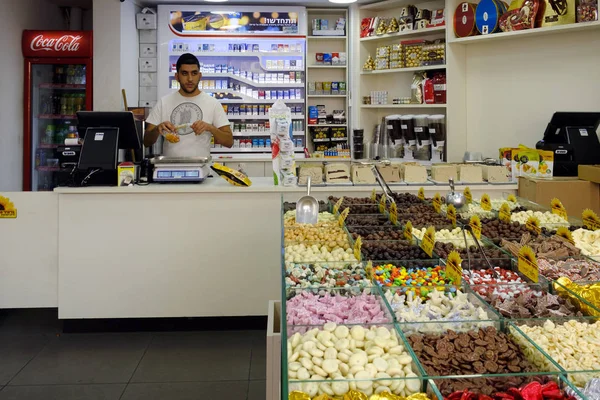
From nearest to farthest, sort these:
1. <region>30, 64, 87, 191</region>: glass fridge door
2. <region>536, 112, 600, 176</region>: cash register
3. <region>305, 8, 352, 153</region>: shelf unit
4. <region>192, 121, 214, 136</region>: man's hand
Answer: <region>192, 121, 214, 136</region>: man's hand, <region>536, 112, 600, 176</region>: cash register, <region>30, 64, 87, 191</region>: glass fridge door, <region>305, 8, 352, 153</region>: shelf unit

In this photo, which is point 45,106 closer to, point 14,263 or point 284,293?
point 14,263

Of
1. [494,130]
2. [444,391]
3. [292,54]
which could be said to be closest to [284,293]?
[444,391]

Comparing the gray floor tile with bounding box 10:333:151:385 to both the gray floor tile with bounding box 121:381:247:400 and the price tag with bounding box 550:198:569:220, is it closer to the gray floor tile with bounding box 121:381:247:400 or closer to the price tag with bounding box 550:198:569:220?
the gray floor tile with bounding box 121:381:247:400

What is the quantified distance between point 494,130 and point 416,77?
3.82 ft

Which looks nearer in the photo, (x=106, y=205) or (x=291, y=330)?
(x=291, y=330)

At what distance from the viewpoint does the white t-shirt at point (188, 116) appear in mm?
4652

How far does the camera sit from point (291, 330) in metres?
1.65

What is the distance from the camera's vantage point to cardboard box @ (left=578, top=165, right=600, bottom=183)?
3.99 m

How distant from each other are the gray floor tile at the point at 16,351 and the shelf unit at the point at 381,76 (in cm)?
454

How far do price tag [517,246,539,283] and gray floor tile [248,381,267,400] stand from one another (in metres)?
1.50

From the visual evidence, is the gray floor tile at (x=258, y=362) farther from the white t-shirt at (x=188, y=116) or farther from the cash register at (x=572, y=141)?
the cash register at (x=572, y=141)

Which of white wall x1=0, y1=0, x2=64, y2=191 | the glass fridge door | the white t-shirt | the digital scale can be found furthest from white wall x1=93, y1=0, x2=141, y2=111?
the digital scale

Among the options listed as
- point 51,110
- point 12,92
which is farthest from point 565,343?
point 51,110

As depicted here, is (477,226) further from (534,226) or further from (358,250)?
(358,250)
